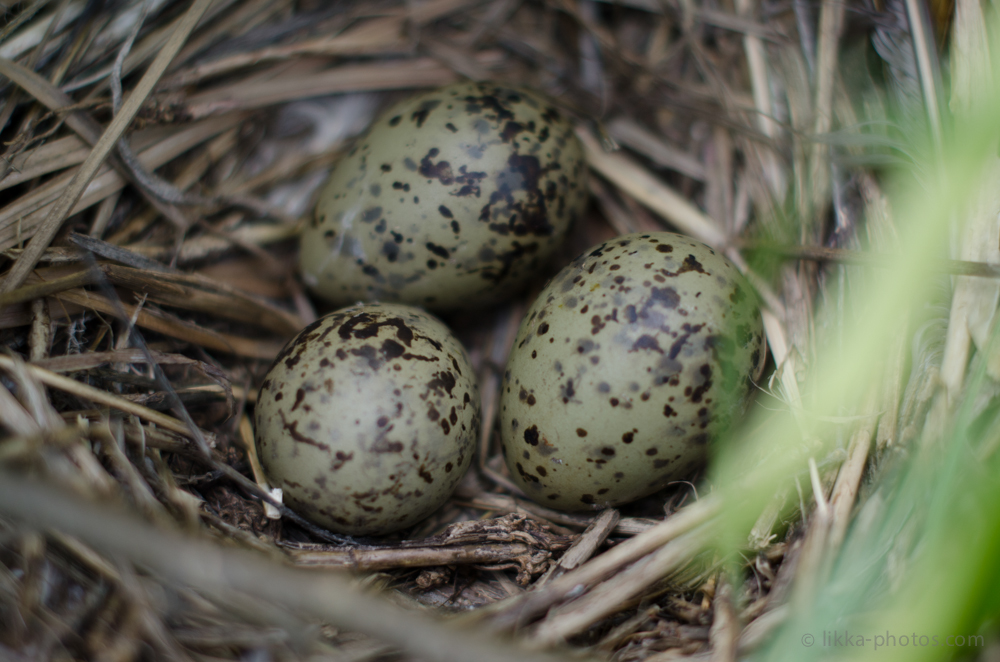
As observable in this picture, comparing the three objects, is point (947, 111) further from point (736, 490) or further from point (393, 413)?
point (393, 413)

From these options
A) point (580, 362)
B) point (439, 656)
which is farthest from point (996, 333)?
point (439, 656)

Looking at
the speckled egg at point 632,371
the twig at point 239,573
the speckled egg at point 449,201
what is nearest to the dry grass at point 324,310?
the twig at point 239,573

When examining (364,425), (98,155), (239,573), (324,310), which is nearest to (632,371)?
(364,425)

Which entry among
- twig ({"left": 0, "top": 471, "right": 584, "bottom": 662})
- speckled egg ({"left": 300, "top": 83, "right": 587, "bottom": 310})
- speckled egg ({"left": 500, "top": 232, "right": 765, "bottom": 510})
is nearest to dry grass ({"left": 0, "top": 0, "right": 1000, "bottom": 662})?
twig ({"left": 0, "top": 471, "right": 584, "bottom": 662})

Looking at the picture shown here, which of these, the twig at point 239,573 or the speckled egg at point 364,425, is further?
the speckled egg at point 364,425

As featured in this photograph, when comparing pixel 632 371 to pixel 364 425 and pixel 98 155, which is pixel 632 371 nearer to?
pixel 364 425

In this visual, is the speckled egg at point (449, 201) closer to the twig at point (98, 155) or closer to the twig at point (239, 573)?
the twig at point (98, 155)
